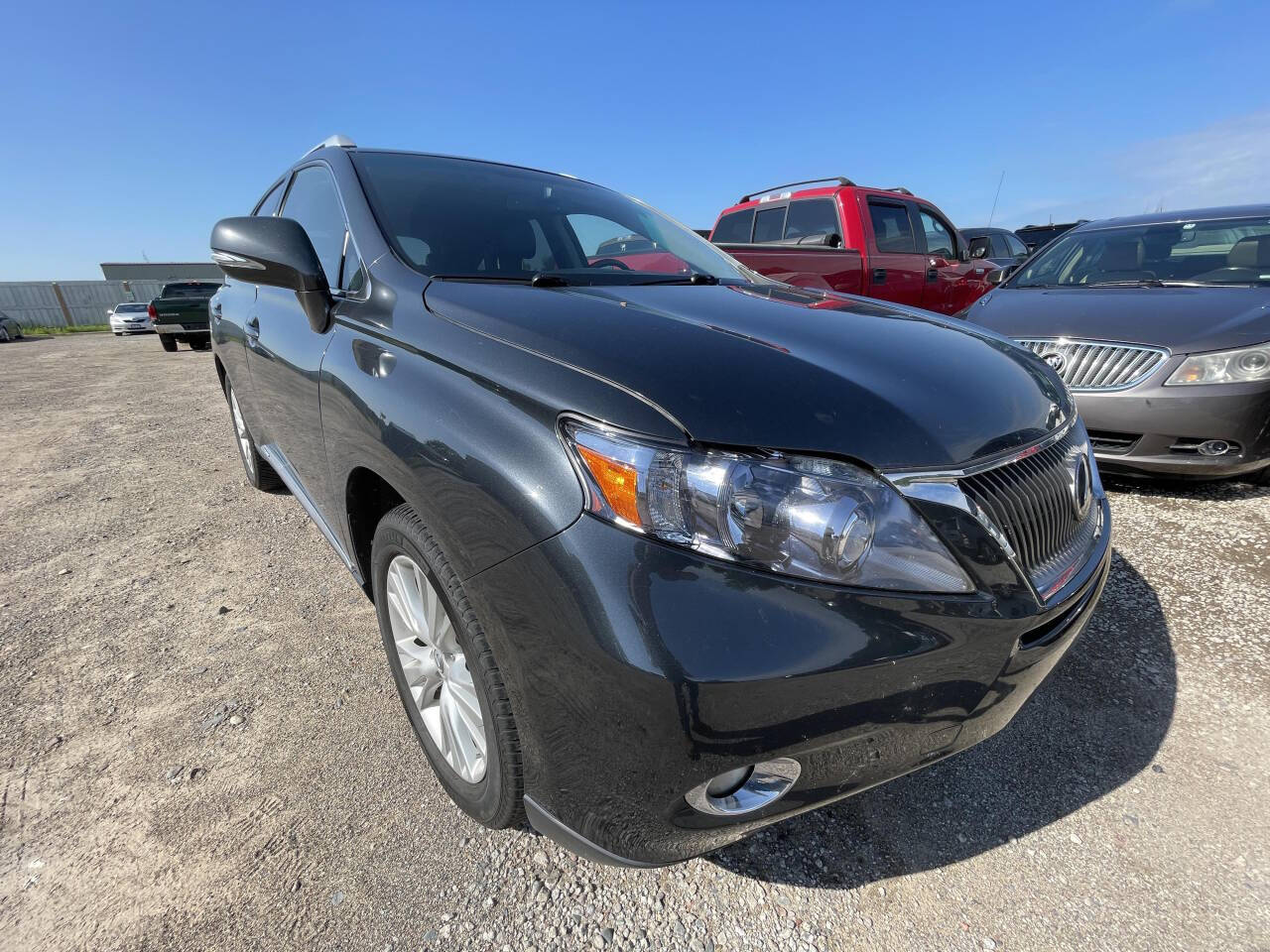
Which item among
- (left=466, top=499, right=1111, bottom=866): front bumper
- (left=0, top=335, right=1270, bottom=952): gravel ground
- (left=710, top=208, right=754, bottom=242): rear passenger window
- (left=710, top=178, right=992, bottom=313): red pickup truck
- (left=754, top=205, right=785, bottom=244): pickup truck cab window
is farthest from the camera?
(left=710, top=208, right=754, bottom=242): rear passenger window

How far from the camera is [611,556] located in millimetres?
1027

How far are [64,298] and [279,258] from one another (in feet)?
118

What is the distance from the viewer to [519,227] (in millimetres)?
2197

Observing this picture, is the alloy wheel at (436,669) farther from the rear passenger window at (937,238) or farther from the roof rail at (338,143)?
the rear passenger window at (937,238)

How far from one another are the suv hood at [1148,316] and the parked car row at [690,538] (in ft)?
6.77

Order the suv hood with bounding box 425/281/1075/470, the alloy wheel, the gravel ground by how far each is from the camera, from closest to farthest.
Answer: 1. the suv hood with bounding box 425/281/1075/470
2. the gravel ground
3. the alloy wheel

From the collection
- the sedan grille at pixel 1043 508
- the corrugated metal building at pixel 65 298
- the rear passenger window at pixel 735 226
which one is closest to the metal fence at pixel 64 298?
the corrugated metal building at pixel 65 298

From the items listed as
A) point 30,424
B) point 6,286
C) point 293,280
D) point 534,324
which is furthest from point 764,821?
point 6,286

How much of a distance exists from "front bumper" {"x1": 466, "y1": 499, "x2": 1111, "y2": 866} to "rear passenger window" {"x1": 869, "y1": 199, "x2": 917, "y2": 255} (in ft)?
18.6

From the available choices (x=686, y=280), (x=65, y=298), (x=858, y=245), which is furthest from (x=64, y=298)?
(x=686, y=280)

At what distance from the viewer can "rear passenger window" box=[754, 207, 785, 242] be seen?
662 centimetres

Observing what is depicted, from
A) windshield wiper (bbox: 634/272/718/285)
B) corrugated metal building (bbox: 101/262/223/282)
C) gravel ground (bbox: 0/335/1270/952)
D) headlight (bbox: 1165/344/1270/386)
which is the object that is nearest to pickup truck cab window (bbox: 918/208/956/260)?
headlight (bbox: 1165/344/1270/386)

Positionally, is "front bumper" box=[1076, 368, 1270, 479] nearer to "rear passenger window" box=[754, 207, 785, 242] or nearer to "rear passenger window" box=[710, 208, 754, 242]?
"rear passenger window" box=[754, 207, 785, 242]

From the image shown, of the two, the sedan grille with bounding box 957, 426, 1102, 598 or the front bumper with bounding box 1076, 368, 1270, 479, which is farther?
the front bumper with bounding box 1076, 368, 1270, 479
